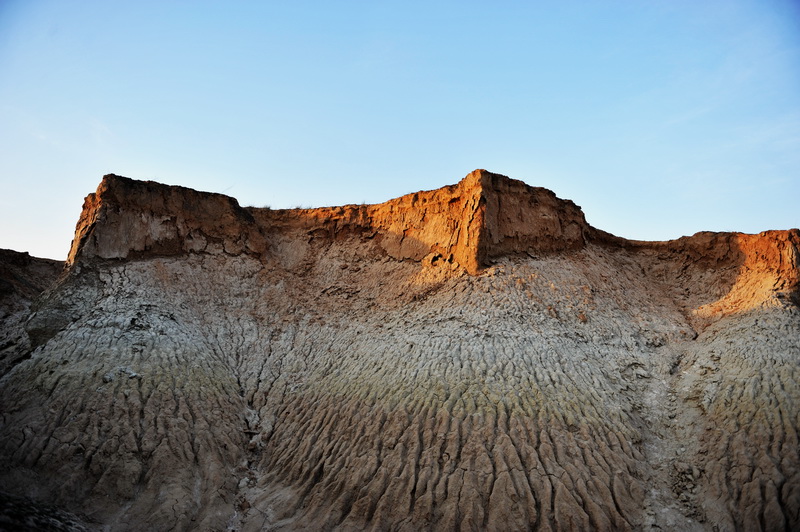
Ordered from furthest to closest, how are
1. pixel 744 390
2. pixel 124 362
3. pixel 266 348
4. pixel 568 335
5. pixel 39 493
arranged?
pixel 266 348 → pixel 568 335 → pixel 124 362 → pixel 744 390 → pixel 39 493

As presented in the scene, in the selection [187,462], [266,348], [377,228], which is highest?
[377,228]

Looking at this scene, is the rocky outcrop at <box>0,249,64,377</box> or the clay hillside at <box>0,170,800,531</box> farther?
the rocky outcrop at <box>0,249,64,377</box>

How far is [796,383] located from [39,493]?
53.9 ft

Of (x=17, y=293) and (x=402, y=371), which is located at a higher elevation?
(x=17, y=293)

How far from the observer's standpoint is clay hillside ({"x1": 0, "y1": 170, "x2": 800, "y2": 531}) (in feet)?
32.4

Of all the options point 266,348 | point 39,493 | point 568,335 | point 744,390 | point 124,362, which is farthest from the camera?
point 266,348

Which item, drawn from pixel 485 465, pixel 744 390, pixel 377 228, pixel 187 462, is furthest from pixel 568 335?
pixel 187 462

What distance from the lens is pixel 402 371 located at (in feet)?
42.9

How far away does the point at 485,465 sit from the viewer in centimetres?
1021

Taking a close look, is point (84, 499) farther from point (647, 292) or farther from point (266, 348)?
point (647, 292)

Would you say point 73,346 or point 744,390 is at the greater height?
point 744,390

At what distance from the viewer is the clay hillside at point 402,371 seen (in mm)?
9883

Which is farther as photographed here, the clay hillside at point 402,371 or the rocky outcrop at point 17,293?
the rocky outcrop at point 17,293

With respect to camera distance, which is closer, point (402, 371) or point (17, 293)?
point (402, 371)
